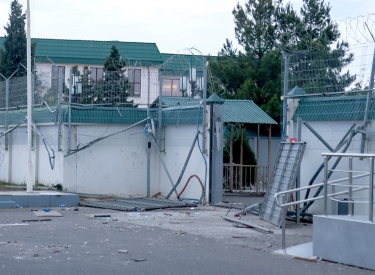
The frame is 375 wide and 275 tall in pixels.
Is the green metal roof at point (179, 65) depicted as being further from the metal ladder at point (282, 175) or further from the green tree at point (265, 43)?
the green tree at point (265, 43)

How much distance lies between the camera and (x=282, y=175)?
13.8 m

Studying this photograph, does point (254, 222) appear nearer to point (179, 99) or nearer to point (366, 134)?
point (366, 134)

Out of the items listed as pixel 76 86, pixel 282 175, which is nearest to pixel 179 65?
pixel 76 86

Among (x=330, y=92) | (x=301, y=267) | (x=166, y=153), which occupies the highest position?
(x=330, y=92)

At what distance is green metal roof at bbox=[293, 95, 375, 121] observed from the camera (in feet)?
43.6

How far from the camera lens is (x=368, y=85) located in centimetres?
1297

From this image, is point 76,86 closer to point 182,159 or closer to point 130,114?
point 130,114

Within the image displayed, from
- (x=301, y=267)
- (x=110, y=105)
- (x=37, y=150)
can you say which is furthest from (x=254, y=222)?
→ (x=37, y=150)

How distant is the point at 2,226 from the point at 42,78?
9.39 metres

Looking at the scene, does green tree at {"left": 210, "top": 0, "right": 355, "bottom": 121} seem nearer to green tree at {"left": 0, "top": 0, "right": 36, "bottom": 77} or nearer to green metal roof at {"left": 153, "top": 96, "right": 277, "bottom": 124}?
green metal roof at {"left": 153, "top": 96, "right": 277, "bottom": 124}

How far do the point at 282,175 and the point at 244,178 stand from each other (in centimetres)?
910

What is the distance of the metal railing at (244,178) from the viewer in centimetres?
2177

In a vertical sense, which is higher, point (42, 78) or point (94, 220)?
point (42, 78)

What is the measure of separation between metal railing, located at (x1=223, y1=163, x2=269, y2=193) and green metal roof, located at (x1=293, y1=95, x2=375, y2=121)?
708cm
